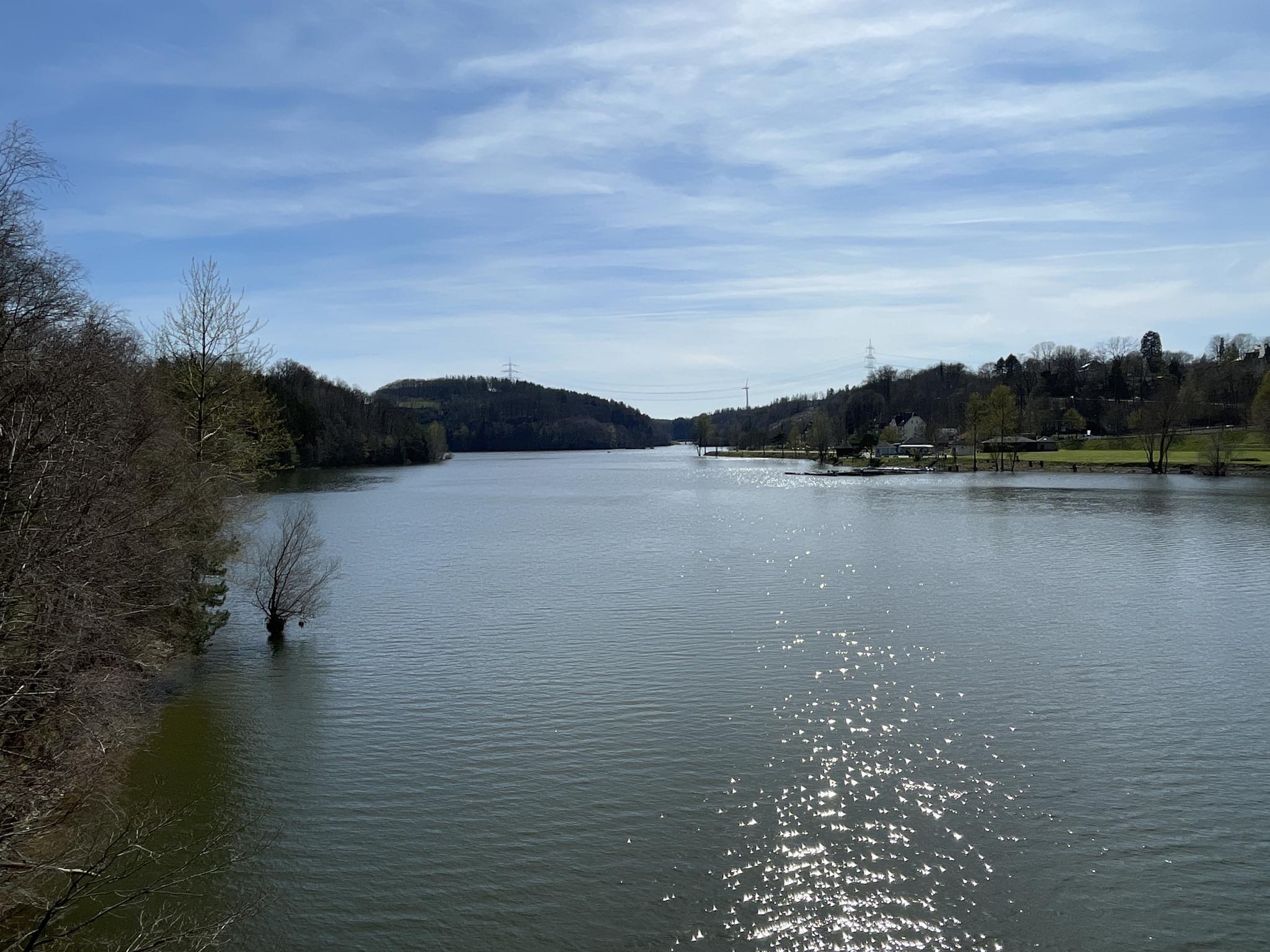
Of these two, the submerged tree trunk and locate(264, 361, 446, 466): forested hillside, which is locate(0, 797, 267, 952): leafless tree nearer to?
the submerged tree trunk

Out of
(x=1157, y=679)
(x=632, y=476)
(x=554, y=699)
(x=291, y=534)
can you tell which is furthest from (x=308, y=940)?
(x=632, y=476)

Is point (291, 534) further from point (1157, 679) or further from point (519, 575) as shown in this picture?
point (1157, 679)

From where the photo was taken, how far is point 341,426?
124 metres

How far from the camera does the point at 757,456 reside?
181 m

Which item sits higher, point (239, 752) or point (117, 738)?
point (117, 738)

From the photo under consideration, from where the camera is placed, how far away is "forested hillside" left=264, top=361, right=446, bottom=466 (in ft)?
356

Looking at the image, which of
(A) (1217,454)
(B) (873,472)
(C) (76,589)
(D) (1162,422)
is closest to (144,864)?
(C) (76,589)

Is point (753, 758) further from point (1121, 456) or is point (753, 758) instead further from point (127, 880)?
point (1121, 456)

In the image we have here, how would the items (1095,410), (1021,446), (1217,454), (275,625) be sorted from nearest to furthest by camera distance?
(275,625), (1217,454), (1021,446), (1095,410)

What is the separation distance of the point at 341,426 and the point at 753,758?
119 meters

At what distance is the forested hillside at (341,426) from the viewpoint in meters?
108

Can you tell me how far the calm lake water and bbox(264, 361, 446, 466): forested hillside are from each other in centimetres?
7927

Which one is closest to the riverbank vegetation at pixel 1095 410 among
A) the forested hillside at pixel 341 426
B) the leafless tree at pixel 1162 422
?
the leafless tree at pixel 1162 422

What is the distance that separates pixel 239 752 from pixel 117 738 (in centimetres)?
256
